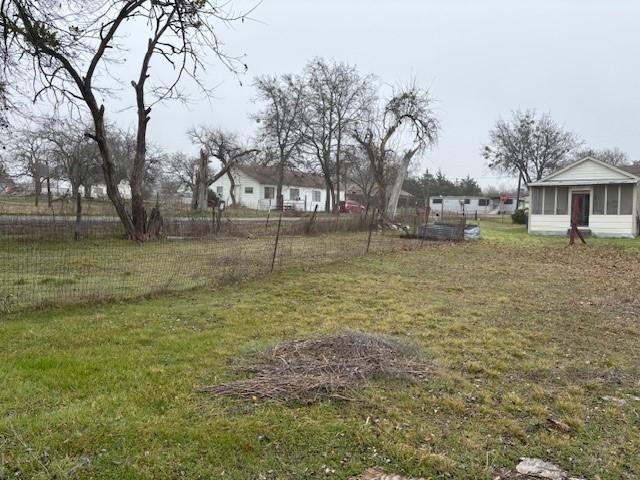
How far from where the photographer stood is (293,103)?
126 ft

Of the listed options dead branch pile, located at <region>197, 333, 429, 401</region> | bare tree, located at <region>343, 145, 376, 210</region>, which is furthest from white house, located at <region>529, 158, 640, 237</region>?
dead branch pile, located at <region>197, 333, 429, 401</region>

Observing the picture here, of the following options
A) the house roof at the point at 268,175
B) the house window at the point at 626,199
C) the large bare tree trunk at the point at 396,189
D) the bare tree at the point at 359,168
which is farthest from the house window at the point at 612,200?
the house roof at the point at 268,175

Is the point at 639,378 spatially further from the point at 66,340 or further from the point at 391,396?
the point at 66,340

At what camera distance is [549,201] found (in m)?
22.4

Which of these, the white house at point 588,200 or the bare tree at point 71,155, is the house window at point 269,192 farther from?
the white house at point 588,200

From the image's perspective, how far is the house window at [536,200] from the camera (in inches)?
894

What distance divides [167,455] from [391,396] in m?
1.65

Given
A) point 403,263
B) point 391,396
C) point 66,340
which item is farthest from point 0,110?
point 391,396

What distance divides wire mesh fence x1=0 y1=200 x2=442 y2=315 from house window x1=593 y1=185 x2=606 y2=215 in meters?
8.66

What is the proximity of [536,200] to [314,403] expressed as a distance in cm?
2218

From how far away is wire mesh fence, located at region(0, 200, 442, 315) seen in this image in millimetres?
7438

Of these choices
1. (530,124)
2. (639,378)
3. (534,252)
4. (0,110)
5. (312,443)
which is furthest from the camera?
(530,124)

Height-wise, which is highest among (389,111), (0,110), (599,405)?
(389,111)

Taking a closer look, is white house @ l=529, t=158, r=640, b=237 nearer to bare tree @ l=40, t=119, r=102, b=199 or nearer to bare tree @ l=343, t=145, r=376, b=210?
bare tree @ l=343, t=145, r=376, b=210
